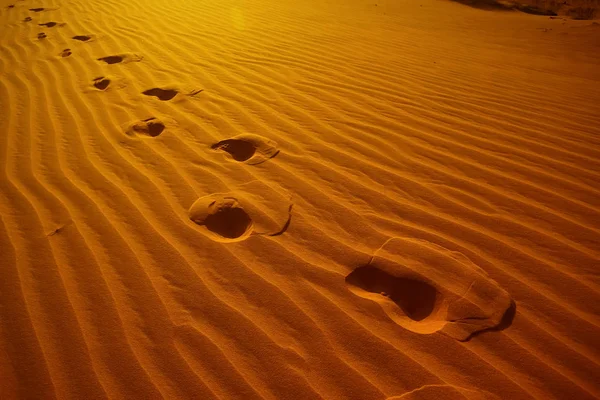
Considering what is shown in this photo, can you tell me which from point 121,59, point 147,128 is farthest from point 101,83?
point 147,128

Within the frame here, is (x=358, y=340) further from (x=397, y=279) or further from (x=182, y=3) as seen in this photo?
(x=182, y=3)

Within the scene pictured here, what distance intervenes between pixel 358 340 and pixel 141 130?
2222 millimetres

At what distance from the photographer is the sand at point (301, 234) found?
1339mm

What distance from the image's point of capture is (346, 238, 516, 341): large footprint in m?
1.43

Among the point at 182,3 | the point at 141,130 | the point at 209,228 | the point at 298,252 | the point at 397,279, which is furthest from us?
the point at 182,3

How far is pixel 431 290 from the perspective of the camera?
5.09ft

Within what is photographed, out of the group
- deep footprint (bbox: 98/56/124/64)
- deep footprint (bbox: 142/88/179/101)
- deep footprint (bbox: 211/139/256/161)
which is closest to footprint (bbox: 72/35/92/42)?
deep footprint (bbox: 98/56/124/64)

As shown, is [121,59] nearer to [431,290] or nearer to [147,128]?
[147,128]

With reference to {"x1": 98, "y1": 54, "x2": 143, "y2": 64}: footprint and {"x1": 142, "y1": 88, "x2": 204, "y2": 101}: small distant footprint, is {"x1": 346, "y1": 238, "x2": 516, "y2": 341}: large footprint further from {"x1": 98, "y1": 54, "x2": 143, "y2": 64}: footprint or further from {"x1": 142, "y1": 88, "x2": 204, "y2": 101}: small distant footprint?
{"x1": 98, "y1": 54, "x2": 143, "y2": 64}: footprint

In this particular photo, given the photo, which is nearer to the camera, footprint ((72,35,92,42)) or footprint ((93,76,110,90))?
footprint ((93,76,110,90))

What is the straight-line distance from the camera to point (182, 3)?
6.38 metres

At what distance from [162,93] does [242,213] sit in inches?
74.0

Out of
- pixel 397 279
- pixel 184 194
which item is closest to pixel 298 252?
pixel 397 279

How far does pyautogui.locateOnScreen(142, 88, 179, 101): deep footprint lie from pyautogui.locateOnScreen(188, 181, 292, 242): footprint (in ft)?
5.15
